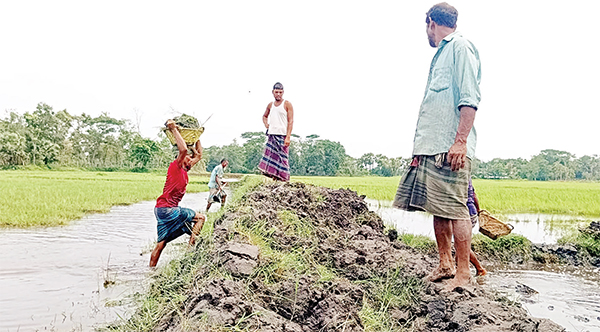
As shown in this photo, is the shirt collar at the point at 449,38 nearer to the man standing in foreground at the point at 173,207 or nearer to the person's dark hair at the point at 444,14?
the person's dark hair at the point at 444,14

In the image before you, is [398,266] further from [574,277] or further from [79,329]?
[574,277]

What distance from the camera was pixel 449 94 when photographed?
333 cm

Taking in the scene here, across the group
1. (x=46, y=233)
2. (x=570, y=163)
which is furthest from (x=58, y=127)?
(x=570, y=163)

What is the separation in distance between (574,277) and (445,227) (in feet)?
10.1

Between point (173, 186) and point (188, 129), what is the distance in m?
0.59

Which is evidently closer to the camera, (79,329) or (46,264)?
(79,329)

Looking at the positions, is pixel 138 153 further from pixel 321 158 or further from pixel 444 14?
pixel 444 14

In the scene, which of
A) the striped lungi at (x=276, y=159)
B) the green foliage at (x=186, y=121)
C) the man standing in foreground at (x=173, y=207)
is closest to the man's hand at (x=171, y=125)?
the green foliage at (x=186, y=121)

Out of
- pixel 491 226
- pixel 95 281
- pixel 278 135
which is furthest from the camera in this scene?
pixel 278 135

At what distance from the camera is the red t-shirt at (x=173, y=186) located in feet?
15.1

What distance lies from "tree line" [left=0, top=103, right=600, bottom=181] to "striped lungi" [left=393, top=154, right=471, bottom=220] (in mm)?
35472

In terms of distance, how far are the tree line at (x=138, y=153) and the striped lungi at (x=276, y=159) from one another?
30.8 metres

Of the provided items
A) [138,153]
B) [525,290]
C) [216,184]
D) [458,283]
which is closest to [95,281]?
[458,283]

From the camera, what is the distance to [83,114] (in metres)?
50.6
